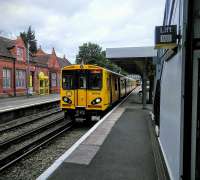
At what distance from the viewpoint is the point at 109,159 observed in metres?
5.34

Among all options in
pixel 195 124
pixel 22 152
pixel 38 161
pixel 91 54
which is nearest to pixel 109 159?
pixel 38 161

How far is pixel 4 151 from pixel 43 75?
101 ft

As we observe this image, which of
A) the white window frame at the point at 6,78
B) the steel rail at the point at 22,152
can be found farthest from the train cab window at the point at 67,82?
the white window frame at the point at 6,78

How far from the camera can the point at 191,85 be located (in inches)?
121

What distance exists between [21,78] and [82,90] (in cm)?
2348

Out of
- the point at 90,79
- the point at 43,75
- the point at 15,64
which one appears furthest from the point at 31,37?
the point at 90,79

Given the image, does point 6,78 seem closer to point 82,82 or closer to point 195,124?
point 82,82

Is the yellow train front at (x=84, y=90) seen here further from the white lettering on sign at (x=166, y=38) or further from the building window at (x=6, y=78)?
the building window at (x=6, y=78)

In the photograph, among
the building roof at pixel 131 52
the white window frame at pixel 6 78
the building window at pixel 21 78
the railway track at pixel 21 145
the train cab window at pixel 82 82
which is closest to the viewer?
the railway track at pixel 21 145

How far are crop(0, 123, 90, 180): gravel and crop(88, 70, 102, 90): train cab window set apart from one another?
8.70 ft

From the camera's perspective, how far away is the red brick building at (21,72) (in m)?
28.8

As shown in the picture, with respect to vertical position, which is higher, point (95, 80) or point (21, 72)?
point (21, 72)

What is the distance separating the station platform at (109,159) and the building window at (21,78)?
25.8 metres

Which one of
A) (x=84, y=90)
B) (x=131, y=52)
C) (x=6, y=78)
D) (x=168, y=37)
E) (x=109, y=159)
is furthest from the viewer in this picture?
(x=6, y=78)
